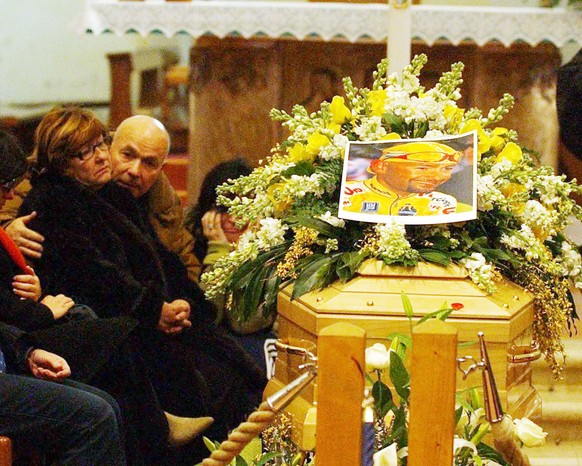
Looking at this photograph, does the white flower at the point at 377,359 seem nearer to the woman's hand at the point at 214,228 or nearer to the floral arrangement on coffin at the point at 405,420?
the floral arrangement on coffin at the point at 405,420

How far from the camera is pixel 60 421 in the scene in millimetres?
2988

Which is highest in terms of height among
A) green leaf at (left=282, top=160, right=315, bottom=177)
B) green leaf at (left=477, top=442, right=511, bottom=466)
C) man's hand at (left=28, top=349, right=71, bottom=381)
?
green leaf at (left=282, top=160, right=315, bottom=177)

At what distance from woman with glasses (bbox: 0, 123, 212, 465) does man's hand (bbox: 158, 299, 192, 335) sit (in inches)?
7.3

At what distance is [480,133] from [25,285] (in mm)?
1386

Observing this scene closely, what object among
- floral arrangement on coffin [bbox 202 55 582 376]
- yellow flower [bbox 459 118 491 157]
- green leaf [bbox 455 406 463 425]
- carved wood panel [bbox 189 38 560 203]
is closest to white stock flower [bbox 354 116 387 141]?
floral arrangement on coffin [bbox 202 55 582 376]

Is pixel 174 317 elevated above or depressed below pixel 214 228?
below

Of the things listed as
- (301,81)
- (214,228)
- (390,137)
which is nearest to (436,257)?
(390,137)

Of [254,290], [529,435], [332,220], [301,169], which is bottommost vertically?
[529,435]

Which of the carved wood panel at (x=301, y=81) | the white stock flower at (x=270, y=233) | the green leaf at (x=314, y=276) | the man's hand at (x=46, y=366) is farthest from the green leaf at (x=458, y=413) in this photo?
the carved wood panel at (x=301, y=81)

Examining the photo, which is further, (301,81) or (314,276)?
(301,81)

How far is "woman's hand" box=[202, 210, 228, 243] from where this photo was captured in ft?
14.1

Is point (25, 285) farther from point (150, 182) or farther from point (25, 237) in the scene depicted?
point (150, 182)

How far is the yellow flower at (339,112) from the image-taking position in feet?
10.3

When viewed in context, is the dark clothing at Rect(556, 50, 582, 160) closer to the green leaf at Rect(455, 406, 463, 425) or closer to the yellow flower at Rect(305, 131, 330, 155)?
the yellow flower at Rect(305, 131, 330, 155)
